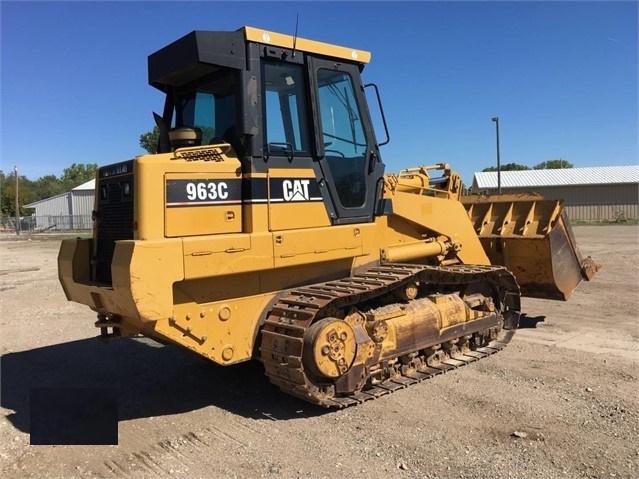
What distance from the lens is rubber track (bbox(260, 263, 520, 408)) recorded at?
4.76 m

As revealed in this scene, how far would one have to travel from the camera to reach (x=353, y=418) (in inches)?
193

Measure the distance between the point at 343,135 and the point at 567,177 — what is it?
45071 millimetres

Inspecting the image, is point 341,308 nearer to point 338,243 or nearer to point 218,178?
point 338,243

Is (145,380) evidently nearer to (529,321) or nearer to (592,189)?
(529,321)

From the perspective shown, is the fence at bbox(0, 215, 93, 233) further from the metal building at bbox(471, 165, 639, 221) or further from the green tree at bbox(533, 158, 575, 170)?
the green tree at bbox(533, 158, 575, 170)

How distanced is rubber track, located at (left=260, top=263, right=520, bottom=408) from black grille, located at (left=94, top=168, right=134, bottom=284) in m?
1.54

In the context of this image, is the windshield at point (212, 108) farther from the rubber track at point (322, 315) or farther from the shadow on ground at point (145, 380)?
the shadow on ground at point (145, 380)

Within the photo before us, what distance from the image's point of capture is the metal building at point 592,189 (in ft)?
136

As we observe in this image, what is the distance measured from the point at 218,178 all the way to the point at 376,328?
2.13 m

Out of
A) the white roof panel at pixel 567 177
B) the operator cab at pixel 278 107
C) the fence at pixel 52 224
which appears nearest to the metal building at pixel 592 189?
the white roof panel at pixel 567 177

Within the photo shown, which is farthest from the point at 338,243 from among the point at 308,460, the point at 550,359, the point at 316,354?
the point at 550,359

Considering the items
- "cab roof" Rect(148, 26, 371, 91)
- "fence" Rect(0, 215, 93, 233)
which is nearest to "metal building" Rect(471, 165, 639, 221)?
"cab roof" Rect(148, 26, 371, 91)

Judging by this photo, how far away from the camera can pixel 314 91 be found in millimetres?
5430

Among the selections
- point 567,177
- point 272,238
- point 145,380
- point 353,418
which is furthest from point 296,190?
point 567,177
